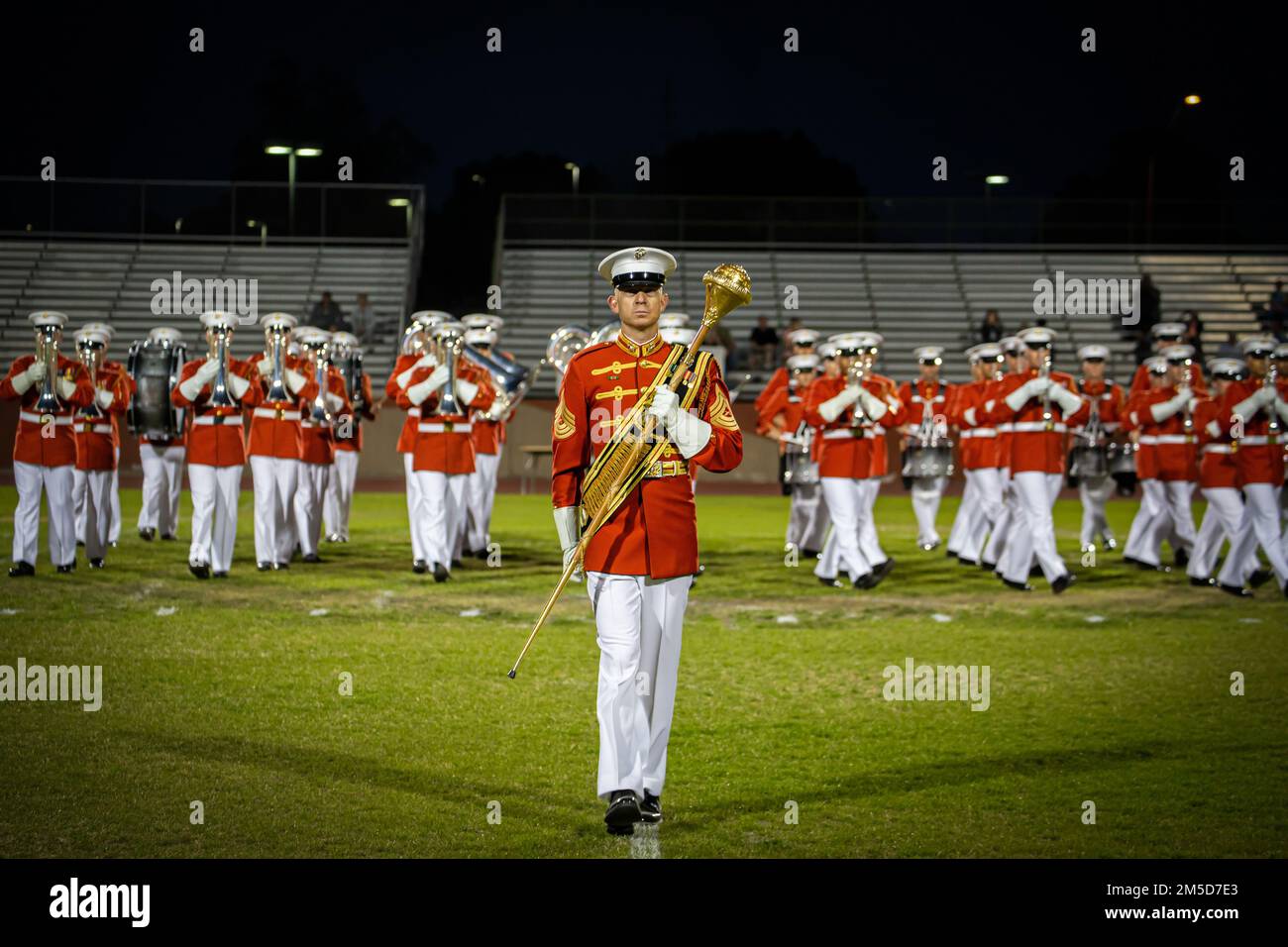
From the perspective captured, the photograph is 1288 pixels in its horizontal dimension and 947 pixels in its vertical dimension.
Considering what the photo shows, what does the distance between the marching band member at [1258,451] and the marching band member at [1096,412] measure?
210 centimetres

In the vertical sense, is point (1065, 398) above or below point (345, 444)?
above

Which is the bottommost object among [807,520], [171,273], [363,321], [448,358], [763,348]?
[807,520]

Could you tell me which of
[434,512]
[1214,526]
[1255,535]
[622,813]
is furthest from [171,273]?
[622,813]

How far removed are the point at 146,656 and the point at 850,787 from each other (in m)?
4.56

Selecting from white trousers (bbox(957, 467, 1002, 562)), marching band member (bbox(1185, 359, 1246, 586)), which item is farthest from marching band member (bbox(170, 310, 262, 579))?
marching band member (bbox(1185, 359, 1246, 586))

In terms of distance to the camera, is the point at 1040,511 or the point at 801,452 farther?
the point at 801,452

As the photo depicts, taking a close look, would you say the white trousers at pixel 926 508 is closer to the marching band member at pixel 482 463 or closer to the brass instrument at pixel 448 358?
the marching band member at pixel 482 463

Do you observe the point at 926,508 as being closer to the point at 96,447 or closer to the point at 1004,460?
the point at 1004,460

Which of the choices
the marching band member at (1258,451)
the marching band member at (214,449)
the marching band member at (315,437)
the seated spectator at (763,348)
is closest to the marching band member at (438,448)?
the marching band member at (315,437)

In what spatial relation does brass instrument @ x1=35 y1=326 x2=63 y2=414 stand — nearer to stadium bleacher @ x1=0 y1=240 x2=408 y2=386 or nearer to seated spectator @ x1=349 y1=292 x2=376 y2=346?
seated spectator @ x1=349 y1=292 x2=376 y2=346

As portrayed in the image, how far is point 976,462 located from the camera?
46.2 ft

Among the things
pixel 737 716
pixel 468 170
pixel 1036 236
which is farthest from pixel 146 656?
pixel 468 170

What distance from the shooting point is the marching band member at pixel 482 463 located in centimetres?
1432

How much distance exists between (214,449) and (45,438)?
1.37 metres
